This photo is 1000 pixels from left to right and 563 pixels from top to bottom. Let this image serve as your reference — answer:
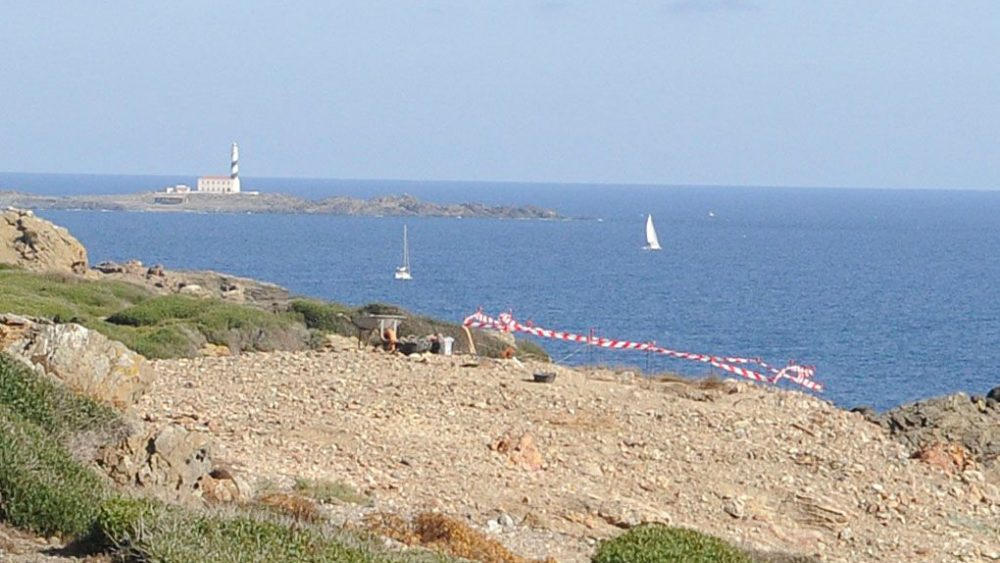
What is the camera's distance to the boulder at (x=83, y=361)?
1429cm

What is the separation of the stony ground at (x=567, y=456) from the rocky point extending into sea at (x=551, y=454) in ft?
0.10

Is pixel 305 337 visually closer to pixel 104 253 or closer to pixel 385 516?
pixel 385 516

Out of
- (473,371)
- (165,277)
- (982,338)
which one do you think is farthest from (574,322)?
(473,371)

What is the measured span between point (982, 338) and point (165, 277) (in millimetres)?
30284

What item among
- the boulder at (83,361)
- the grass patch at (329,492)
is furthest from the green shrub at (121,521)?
the boulder at (83,361)

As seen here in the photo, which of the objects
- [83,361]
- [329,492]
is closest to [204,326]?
[83,361]

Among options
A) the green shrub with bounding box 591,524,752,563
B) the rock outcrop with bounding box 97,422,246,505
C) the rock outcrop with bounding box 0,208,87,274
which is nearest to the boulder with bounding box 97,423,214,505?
the rock outcrop with bounding box 97,422,246,505

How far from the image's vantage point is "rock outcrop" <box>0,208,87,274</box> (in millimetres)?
36906

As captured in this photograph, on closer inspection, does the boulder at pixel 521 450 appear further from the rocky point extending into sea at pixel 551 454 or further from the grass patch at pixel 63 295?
the grass patch at pixel 63 295

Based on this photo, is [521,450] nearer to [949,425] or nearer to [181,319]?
[949,425]

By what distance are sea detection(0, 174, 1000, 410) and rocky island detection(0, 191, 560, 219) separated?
527 inches

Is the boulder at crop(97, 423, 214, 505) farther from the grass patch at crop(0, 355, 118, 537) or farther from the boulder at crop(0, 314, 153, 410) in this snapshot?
the boulder at crop(0, 314, 153, 410)

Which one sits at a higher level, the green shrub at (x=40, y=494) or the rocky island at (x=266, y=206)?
the green shrub at (x=40, y=494)

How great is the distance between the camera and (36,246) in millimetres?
37500
